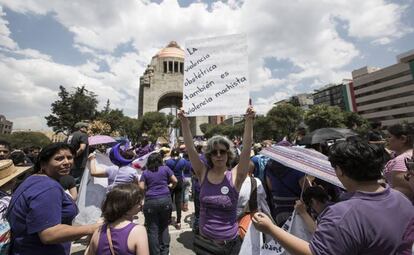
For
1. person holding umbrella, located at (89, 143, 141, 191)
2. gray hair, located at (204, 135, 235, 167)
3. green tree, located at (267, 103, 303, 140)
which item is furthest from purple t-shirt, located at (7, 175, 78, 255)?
green tree, located at (267, 103, 303, 140)

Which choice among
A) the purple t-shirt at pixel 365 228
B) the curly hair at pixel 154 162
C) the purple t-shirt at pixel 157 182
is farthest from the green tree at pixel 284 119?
the purple t-shirt at pixel 365 228

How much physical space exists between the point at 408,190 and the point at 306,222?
1154 mm

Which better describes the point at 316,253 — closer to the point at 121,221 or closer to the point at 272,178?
the point at 121,221

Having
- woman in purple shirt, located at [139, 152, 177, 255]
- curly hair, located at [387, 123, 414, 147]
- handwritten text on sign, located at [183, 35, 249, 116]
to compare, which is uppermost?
handwritten text on sign, located at [183, 35, 249, 116]

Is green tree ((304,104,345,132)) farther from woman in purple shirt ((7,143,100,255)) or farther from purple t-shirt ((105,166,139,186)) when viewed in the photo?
woman in purple shirt ((7,143,100,255))

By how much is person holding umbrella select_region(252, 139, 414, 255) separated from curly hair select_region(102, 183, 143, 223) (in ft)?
3.51

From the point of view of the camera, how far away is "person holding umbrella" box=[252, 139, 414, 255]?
4.18ft

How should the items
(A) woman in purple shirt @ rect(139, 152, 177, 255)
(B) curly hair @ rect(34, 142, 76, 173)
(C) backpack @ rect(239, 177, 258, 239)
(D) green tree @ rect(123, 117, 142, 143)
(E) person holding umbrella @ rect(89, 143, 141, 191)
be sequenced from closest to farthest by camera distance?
1. (B) curly hair @ rect(34, 142, 76, 173)
2. (C) backpack @ rect(239, 177, 258, 239)
3. (A) woman in purple shirt @ rect(139, 152, 177, 255)
4. (E) person holding umbrella @ rect(89, 143, 141, 191)
5. (D) green tree @ rect(123, 117, 142, 143)

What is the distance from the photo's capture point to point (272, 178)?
10.5 feet

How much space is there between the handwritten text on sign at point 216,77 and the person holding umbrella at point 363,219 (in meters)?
1.31

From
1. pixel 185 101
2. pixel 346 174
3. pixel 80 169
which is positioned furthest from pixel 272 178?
pixel 80 169

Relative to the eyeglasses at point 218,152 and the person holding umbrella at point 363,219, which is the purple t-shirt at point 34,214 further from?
the person holding umbrella at point 363,219

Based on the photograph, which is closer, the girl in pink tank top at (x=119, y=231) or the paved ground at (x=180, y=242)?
the girl in pink tank top at (x=119, y=231)

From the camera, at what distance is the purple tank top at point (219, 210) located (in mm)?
2449
